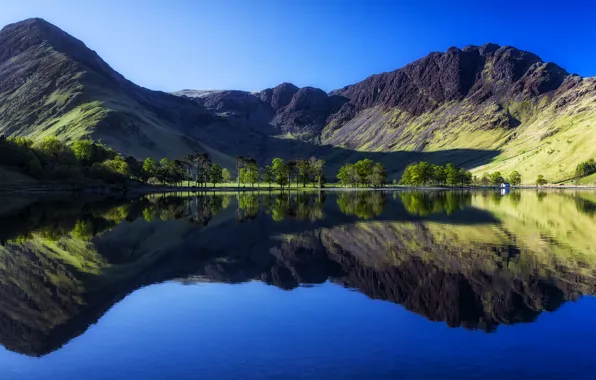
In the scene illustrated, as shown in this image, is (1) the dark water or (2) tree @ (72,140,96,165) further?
(2) tree @ (72,140,96,165)

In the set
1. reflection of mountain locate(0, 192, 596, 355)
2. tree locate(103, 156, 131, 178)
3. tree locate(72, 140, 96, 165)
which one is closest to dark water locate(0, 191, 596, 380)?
reflection of mountain locate(0, 192, 596, 355)

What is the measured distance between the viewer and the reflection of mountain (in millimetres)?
22422

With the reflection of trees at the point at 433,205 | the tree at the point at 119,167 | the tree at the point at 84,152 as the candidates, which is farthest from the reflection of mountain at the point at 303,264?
the tree at the point at 84,152

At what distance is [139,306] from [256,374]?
11.0 metres

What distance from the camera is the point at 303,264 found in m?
34.2

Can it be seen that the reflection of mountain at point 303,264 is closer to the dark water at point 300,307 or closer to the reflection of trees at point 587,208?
the dark water at point 300,307

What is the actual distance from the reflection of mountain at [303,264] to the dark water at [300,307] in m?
0.15

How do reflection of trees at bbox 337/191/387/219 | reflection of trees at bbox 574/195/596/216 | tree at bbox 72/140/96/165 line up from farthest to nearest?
tree at bbox 72/140/96/165 → reflection of trees at bbox 337/191/387/219 → reflection of trees at bbox 574/195/596/216

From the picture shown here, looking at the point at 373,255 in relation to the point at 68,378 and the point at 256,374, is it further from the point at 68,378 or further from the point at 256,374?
the point at 68,378

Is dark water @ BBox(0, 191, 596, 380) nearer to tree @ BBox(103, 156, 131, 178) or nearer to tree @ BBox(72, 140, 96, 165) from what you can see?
tree @ BBox(103, 156, 131, 178)

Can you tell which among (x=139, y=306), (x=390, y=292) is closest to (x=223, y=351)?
(x=139, y=306)

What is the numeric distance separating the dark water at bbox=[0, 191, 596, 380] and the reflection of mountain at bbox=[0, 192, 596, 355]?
15cm

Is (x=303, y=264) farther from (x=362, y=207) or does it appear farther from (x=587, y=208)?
(x=587, y=208)

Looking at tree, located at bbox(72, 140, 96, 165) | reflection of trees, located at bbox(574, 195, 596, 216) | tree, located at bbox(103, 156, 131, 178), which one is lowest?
reflection of trees, located at bbox(574, 195, 596, 216)
